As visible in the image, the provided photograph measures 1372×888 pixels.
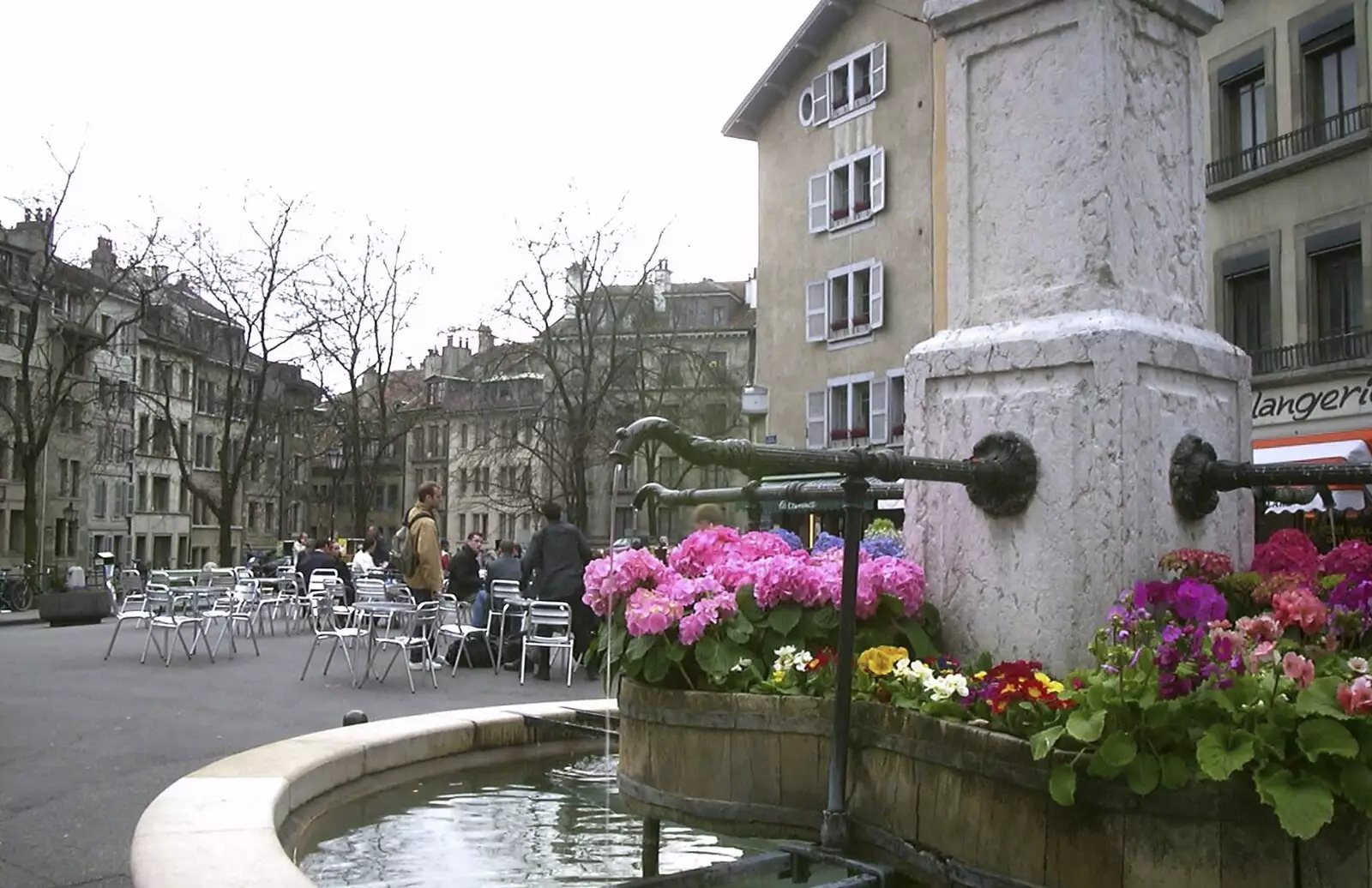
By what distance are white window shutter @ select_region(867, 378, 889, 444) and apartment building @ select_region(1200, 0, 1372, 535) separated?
397 inches

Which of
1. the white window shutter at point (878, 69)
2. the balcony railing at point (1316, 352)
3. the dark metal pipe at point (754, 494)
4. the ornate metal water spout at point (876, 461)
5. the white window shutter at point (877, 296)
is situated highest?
the white window shutter at point (878, 69)

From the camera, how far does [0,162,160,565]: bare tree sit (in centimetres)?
3359

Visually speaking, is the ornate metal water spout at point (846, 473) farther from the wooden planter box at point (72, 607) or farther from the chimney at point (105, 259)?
the chimney at point (105, 259)

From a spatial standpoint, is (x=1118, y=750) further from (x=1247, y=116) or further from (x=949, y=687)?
(x=1247, y=116)

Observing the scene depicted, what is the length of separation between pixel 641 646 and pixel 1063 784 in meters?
1.36

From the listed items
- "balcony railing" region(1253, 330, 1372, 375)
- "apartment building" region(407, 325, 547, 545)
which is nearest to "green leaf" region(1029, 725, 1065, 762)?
"balcony railing" region(1253, 330, 1372, 375)

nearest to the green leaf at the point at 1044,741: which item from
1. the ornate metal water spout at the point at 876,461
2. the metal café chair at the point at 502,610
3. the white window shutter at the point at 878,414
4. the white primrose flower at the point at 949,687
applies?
the white primrose flower at the point at 949,687

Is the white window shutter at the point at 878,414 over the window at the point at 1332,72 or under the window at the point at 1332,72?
under

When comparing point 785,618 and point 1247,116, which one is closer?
point 785,618

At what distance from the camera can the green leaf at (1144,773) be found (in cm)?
250

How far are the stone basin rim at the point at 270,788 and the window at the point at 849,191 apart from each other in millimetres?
27701

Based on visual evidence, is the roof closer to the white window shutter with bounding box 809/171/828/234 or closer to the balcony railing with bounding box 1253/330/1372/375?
the white window shutter with bounding box 809/171/828/234

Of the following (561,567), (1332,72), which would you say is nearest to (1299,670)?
(561,567)

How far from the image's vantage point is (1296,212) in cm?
2158
